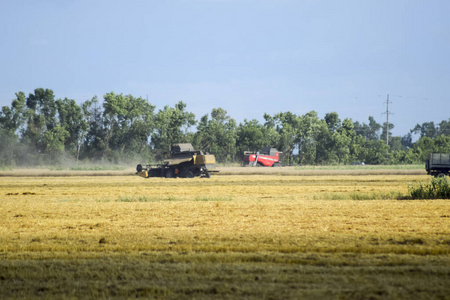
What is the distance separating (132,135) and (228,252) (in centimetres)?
→ 6971

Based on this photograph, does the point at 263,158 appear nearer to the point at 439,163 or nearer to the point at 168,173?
the point at 168,173

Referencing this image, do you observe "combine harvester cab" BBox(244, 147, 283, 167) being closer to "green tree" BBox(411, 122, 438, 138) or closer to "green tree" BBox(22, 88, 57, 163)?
"green tree" BBox(22, 88, 57, 163)

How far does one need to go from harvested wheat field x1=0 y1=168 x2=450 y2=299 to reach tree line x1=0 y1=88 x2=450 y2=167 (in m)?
58.6

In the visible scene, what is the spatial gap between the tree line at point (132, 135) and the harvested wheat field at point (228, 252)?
58.6 meters

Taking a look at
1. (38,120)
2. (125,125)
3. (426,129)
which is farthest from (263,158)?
(426,129)

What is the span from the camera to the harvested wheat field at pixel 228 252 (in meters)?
7.21

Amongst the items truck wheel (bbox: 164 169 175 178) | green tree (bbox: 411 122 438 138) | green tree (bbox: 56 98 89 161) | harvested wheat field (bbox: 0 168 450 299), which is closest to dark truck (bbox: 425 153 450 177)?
truck wheel (bbox: 164 169 175 178)

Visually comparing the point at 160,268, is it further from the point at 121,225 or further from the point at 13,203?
the point at 13,203

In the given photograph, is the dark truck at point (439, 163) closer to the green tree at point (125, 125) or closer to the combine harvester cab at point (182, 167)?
the combine harvester cab at point (182, 167)

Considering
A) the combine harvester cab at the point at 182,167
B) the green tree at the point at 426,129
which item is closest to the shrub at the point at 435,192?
the combine harvester cab at the point at 182,167

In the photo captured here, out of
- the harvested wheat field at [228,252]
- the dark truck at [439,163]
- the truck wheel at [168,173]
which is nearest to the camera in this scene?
the harvested wheat field at [228,252]

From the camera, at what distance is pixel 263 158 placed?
69.4m

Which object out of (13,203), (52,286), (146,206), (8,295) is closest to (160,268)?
(52,286)

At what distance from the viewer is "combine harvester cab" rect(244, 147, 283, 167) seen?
68094 millimetres
